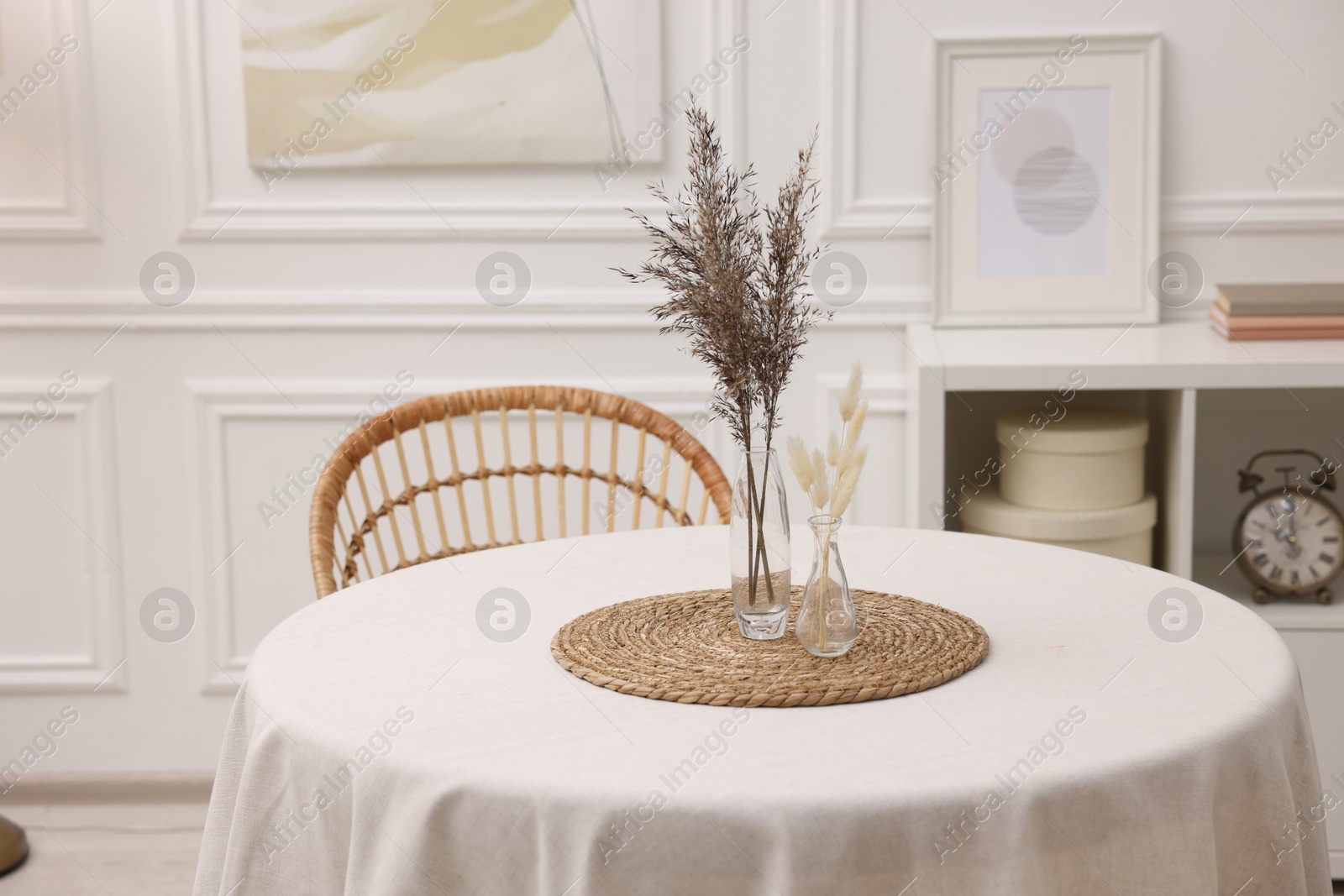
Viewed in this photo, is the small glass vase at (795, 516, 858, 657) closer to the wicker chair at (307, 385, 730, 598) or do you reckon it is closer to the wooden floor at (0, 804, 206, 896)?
the wicker chair at (307, 385, 730, 598)

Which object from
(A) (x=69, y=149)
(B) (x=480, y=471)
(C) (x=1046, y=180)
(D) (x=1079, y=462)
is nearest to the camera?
(B) (x=480, y=471)

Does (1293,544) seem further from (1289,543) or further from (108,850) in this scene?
(108,850)

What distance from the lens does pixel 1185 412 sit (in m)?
2.04

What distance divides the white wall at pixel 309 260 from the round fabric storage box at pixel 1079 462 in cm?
47

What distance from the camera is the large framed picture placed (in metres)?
2.44

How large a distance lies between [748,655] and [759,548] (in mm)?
109


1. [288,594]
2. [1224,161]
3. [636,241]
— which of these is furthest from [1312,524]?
[288,594]

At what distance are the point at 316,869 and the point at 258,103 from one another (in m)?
1.92

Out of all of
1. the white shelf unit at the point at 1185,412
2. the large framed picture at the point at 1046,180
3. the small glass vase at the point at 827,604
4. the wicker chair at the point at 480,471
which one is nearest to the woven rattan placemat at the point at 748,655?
the small glass vase at the point at 827,604

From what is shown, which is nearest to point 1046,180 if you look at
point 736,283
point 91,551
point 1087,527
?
point 1087,527

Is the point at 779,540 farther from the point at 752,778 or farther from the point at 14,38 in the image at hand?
the point at 14,38

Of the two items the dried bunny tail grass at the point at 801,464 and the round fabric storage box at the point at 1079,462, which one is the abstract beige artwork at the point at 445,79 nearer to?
the round fabric storage box at the point at 1079,462

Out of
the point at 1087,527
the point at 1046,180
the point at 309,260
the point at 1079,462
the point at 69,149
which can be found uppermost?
the point at 69,149

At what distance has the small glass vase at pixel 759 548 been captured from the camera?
4.00 feet
